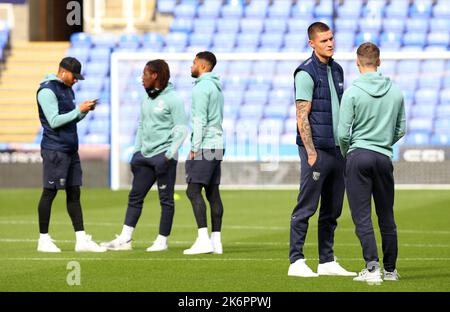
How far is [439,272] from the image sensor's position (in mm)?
10195

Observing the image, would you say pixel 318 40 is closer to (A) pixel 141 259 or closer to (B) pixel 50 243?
(A) pixel 141 259

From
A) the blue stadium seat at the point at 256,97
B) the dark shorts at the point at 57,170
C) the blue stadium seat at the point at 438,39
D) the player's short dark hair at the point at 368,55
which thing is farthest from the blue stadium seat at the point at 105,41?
the player's short dark hair at the point at 368,55

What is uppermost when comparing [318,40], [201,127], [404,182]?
[318,40]

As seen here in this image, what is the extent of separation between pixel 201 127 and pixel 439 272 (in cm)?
289

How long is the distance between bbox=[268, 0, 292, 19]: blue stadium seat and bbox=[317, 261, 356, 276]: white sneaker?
17.8 metres

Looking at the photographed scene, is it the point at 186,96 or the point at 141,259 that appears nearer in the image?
the point at 141,259

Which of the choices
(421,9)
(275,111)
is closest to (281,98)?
(275,111)

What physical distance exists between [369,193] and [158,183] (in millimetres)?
A: 3589

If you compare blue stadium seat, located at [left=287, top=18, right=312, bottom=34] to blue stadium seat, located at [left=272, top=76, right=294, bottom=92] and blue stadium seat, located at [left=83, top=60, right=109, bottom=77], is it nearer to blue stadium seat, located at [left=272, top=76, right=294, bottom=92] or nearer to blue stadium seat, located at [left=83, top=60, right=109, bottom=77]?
blue stadium seat, located at [left=272, top=76, right=294, bottom=92]

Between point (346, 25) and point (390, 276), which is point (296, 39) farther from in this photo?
point (390, 276)

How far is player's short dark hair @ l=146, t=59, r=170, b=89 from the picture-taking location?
12266 mm

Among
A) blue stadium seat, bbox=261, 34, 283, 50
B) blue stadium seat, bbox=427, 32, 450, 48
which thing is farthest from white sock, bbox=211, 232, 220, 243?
blue stadium seat, bbox=427, 32, 450, 48
